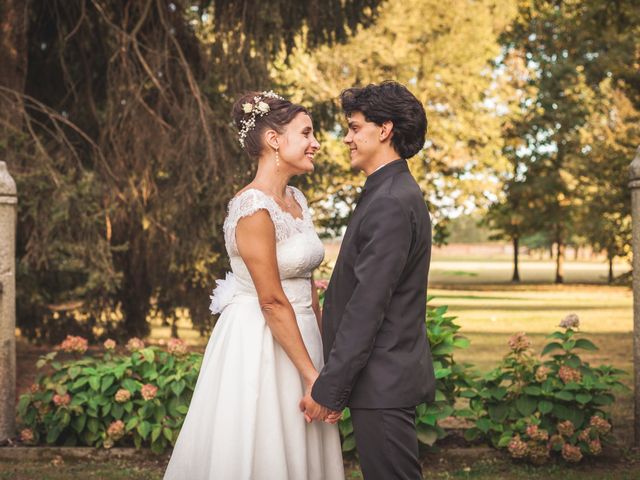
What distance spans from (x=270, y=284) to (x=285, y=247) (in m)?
0.22

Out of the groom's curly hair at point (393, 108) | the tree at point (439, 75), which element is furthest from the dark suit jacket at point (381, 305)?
the tree at point (439, 75)

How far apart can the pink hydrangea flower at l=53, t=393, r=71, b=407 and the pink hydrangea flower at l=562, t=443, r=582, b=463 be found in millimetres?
3350

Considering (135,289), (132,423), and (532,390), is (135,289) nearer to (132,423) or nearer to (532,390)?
(132,423)

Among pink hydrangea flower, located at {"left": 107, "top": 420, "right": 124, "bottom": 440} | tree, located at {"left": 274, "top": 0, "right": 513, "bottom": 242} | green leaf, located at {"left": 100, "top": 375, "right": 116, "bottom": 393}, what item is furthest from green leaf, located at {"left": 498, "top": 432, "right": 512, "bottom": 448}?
tree, located at {"left": 274, "top": 0, "right": 513, "bottom": 242}

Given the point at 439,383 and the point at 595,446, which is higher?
the point at 439,383

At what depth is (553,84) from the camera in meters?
32.8

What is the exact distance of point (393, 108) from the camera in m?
3.13

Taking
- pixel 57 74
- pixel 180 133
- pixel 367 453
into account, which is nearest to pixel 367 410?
pixel 367 453

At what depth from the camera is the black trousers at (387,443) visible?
313 centimetres

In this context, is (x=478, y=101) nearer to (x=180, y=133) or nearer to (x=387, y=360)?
(x=180, y=133)

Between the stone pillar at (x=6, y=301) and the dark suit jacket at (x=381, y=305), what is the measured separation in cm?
375

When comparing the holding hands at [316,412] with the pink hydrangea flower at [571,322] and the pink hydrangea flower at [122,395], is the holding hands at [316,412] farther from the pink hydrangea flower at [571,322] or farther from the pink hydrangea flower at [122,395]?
the pink hydrangea flower at [571,322]

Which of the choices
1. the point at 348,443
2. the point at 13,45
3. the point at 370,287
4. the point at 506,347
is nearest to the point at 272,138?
the point at 370,287

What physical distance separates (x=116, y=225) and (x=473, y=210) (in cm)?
1881
